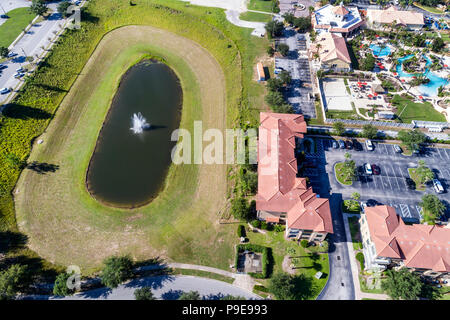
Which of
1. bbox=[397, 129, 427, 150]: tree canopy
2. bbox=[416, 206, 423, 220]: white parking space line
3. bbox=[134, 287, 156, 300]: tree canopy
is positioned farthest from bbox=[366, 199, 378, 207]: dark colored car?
bbox=[134, 287, 156, 300]: tree canopy

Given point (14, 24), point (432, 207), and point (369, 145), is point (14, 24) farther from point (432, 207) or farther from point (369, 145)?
point (432, 207)

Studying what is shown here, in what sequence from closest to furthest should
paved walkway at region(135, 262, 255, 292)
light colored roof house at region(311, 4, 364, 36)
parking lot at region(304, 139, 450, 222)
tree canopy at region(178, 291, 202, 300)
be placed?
tree canopy at region(178, 291, 202, 300) < paved walkway at region(135, 262, 255, 292) < parking lot at region(304, 139, 450, 222) < light colored roof house at region(311, 4, 364, 36)

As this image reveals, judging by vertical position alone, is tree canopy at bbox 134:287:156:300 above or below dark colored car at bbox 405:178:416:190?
below

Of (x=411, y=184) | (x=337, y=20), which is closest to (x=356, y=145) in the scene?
(x=411, y=184)

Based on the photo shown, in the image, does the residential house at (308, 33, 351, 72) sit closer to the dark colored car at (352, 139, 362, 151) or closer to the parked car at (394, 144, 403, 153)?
the dark colored car at (352, 139, 362, 151)

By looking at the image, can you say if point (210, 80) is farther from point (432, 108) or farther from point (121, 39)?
point (432, 108)

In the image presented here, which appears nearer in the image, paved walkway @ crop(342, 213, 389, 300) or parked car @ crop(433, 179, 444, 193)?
paved walkway @ crop(342, 213, 389, 300)
